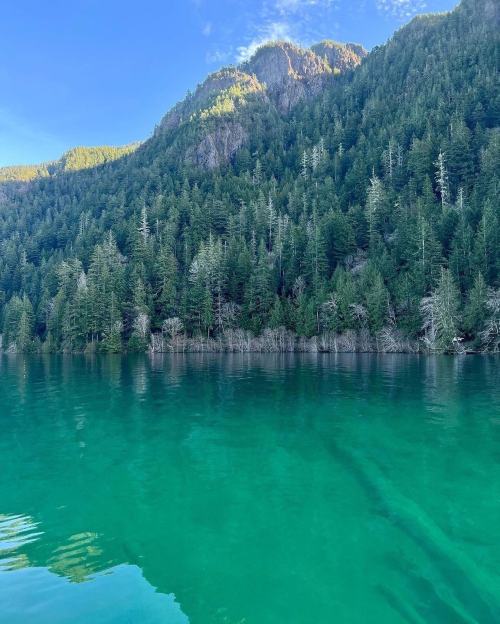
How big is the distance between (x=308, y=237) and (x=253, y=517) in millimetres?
85996

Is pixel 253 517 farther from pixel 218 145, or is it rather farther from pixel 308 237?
pixel 218 145

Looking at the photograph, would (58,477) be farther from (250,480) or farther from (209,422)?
(209,422)

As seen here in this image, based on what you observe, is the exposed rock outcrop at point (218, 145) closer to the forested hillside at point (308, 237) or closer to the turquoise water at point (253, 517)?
the forested hillside at point (308, 237)

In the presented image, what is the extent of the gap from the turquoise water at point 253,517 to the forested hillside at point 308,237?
51.8 meters

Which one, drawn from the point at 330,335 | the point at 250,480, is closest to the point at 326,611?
the point at 250,480

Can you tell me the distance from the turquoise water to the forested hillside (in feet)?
170

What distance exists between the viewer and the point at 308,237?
92812mm

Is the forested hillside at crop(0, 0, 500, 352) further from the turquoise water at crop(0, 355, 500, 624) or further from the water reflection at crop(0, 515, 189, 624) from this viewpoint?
the water reflection at crop(0, 515, 189, 624)

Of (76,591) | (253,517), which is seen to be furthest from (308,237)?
(76,591)

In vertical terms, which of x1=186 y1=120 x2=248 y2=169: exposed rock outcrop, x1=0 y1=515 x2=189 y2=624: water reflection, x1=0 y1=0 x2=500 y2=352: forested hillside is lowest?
x1=0 y1=515 x2=189 y2=624: water reflection

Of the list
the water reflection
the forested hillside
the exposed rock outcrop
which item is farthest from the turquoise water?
the exposed rock outcrop

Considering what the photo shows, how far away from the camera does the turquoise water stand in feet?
23.0

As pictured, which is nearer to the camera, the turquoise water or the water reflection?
the water reflection

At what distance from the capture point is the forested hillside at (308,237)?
2859 inches
